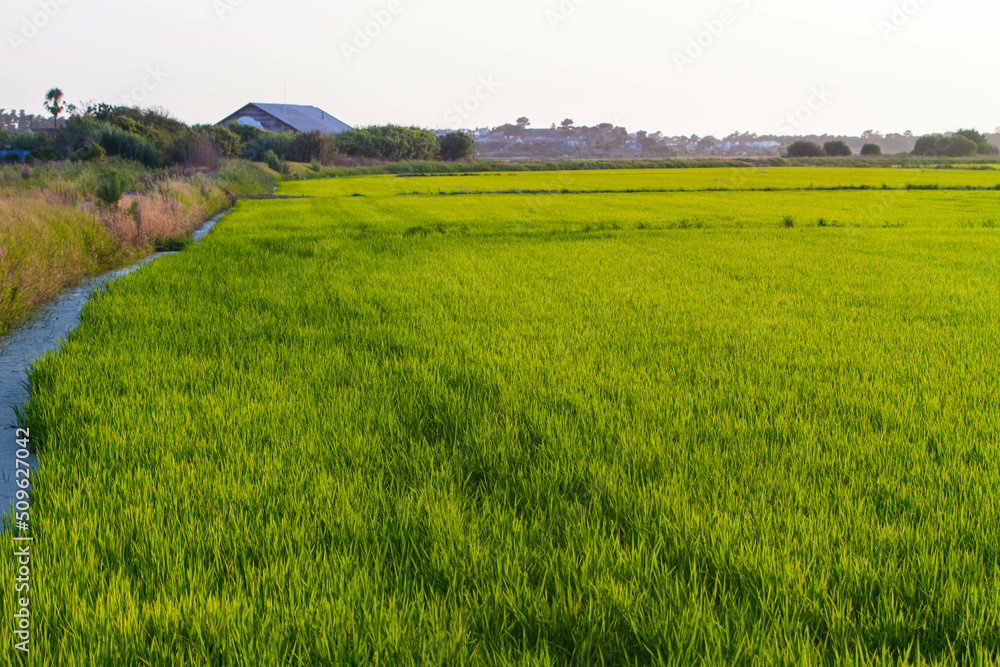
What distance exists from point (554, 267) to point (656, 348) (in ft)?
13.4

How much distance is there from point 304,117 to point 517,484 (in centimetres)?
8815

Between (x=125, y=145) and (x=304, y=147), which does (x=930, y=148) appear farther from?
(x=125, y=145)

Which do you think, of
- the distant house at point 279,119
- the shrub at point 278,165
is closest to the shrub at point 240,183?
the shrub at point 278,165

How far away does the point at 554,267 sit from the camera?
27.4 ft

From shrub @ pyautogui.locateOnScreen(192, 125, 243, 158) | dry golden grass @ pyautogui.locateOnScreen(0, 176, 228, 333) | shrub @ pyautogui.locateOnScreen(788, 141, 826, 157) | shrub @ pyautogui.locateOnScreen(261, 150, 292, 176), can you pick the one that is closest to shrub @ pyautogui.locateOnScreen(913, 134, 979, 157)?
shrub @ pyautogui.locateOnScreen(788, 141, 826, 157)

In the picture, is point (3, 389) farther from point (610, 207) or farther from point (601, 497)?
point (610, 207)

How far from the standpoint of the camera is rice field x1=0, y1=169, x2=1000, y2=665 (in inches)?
62.7

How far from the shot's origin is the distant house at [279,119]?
241 ft

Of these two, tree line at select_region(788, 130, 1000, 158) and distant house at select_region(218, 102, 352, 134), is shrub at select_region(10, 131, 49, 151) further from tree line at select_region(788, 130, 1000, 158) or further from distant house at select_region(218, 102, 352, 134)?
tree line at select_region(788, 130, 1000, 158)

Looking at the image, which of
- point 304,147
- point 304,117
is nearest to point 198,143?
point 304,147

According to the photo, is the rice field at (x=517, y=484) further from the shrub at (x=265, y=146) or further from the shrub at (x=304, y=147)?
the shrub at (x=304, y=147)

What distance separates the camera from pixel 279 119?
73.4m

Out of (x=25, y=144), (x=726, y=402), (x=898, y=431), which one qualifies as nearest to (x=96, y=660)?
(x=726, y=402)

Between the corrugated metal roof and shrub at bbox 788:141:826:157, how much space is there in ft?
186
